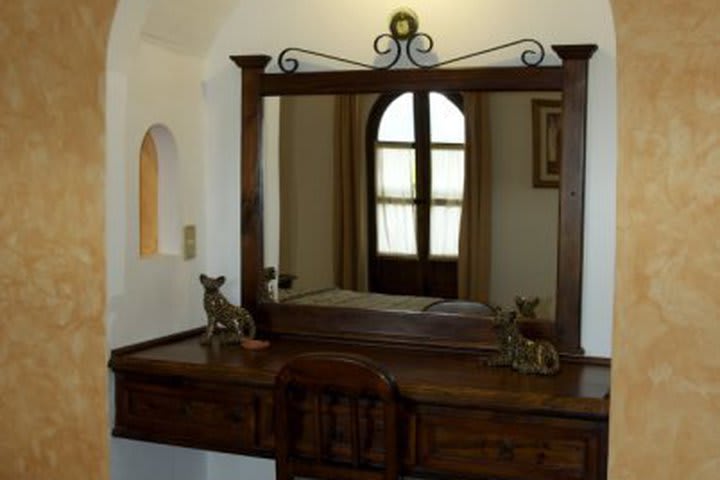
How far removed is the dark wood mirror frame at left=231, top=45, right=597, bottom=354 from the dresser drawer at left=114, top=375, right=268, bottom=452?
1.56 ft

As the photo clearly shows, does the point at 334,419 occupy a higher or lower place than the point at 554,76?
lower

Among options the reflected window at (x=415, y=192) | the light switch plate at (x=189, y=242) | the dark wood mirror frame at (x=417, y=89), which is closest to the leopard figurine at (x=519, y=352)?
the dark wood mirror frame at (x=417, y=89)

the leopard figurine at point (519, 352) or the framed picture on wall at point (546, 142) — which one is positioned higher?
the framed picture on wall at point (546, 142)

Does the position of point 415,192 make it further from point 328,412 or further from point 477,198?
point 328,412

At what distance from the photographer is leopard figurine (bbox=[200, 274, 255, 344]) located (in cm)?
307

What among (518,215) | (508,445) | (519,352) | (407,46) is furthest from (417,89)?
(508,445)

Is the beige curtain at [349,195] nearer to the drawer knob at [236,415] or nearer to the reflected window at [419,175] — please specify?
the reflected window at [419,175]

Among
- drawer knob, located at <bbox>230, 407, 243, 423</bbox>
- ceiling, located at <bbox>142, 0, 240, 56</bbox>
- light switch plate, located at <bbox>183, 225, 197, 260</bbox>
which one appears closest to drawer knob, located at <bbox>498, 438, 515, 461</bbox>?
Answer: drawer knob, located at <bbox>230, 407, 243, 423</bbox>

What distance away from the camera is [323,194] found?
3164 millimetres

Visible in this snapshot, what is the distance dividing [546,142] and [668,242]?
74 cm

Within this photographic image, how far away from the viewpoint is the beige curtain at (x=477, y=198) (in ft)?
9.68

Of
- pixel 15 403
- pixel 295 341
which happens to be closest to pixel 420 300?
pixel 295 341

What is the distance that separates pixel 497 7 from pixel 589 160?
1.74 feet

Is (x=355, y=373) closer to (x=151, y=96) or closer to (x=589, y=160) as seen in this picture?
(x=589, y=160)
